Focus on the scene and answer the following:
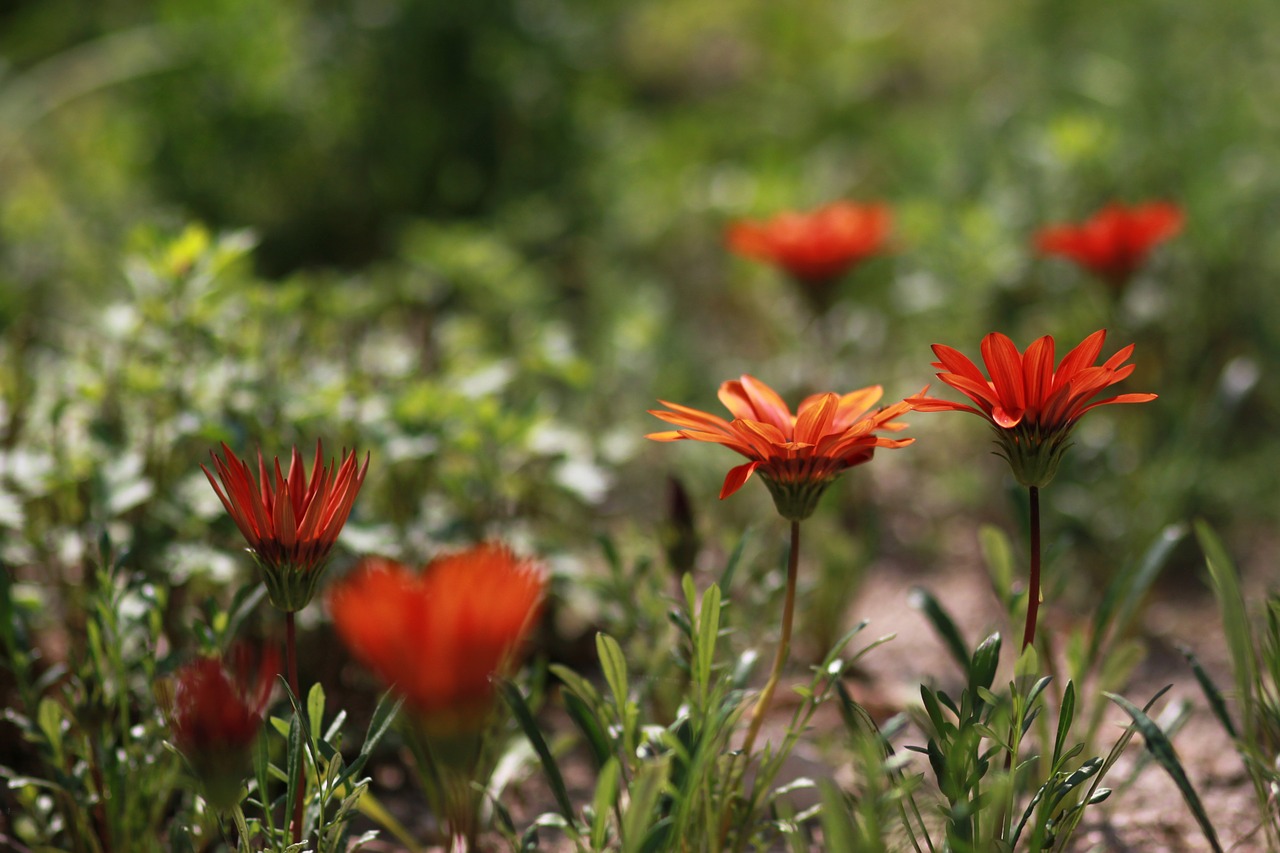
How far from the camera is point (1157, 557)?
4.06 ft

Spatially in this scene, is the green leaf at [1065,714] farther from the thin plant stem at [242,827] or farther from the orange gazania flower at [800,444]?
the thin plant stem at [242,827]

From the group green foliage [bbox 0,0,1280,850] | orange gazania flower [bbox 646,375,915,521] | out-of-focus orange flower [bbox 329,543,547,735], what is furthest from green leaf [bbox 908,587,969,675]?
out-of-focus orange flower [bbox 329,543,547,735]

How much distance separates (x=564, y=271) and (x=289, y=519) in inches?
95.7

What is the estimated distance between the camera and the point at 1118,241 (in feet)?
5.64

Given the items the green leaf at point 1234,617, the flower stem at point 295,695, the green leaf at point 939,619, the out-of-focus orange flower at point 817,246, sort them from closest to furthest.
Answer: the flower stem at point 295,695
the green leaf at point 1234,617
the green leaf at point 939,619
the out-of-focus orange flower at point 817,246

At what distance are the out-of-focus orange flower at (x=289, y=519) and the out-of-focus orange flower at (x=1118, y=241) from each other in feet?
4.30

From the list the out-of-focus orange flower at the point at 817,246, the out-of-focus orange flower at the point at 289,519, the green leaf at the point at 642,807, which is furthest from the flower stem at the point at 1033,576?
the out-of-focus orange flower at the point at 817,246

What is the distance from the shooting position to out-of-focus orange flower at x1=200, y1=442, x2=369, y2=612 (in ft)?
2.86

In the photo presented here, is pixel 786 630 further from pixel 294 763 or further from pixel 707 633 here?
pixel 294 763

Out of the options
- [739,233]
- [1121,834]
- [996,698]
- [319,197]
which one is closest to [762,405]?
[996,698]

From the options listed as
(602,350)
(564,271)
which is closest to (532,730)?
(602,350)

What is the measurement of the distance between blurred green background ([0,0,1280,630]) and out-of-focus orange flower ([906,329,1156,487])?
406 mm

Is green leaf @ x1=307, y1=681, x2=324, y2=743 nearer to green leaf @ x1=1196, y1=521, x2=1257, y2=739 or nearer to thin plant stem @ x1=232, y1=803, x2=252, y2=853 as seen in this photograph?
thin plant stem @ x1=232, y1=803, x2=252, y2=853

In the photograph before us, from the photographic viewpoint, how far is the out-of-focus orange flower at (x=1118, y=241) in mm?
1704
